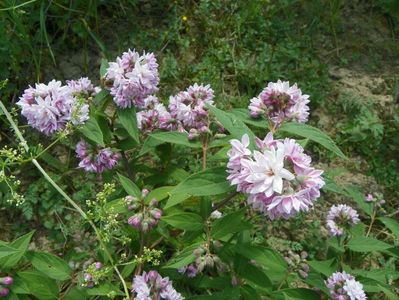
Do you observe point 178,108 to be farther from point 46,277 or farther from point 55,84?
point 46,277

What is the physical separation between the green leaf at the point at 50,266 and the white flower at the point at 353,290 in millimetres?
1118

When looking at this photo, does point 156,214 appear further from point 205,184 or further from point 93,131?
point 93,131

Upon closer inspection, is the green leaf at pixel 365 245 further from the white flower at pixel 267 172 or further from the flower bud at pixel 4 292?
the flower bud at pixel 4 292

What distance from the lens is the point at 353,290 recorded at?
2.13 m

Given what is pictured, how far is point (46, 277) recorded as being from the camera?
208cm

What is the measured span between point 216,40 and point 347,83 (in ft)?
3.33

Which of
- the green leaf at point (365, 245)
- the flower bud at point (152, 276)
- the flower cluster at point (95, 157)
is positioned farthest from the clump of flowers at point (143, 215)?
the green leaf at point (365, 245)

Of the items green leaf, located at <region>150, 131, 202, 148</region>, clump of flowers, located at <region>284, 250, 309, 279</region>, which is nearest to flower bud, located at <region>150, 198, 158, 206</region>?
green leaf, located at <region>150, 131, 202, 148</region>

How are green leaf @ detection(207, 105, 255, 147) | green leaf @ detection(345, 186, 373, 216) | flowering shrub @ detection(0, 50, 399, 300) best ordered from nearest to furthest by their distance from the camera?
flowering shrub @ detection(0, 50, 399, 300) < green leaf @ detection(207, 105, 255, 147) < green leaf @ detection(345, 186, 373, 216)

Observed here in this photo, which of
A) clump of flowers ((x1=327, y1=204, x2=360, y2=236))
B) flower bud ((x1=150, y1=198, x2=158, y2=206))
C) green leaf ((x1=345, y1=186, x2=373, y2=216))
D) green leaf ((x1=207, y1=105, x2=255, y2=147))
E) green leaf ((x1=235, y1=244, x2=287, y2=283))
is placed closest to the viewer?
green leaf ((x1=207, y1=105, x2=255, y2=147))

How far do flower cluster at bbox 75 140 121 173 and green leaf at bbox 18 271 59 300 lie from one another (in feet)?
1.62

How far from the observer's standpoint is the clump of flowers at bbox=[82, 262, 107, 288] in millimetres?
1926

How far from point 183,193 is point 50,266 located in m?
0.68

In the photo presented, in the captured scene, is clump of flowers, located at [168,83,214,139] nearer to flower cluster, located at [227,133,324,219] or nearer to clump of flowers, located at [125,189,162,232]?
clump of flowers, located at [125,189,162,232]
